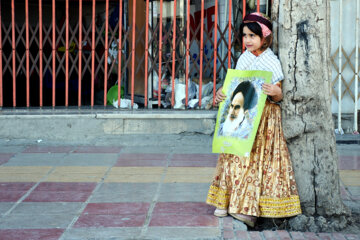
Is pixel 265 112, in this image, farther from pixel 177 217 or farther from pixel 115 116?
pixel 115 116

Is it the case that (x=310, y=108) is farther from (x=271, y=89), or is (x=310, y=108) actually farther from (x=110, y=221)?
(x=110, y=221)

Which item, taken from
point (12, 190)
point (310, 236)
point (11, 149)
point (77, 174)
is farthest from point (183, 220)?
point (11, 149)

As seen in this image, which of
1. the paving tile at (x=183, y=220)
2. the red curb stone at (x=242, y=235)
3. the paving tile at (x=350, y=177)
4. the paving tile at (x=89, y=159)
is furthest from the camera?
the paving tile at (x=89, y=159)

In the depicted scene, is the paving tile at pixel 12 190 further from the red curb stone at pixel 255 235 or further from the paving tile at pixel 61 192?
the red curb stone at pixel 255 235

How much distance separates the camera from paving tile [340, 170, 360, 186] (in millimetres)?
5570

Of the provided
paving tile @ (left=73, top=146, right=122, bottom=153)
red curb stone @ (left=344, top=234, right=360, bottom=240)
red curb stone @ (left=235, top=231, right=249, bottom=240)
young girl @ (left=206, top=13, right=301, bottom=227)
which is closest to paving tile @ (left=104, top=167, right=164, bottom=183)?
paving tile @ (left=73, top=146, right=122, bottom=153)

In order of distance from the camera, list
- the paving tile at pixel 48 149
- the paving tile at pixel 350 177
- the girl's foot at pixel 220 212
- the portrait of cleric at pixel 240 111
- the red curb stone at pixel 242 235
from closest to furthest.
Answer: the red curb stone at pixel 242 235
the portrait of cleric at pixel 240 111
the girl's foot at pixel 220 212
the paving tile at pixel 350 177
the paving tile at pixel 48 149

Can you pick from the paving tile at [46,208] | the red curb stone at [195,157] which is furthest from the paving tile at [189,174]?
the paving tile at [46,208]

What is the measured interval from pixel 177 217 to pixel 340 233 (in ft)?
3.98

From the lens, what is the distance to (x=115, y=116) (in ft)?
24.9

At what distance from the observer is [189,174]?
5.95 meters

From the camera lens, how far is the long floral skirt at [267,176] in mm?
4180

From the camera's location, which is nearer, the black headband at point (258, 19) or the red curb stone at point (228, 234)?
the red curb stone at point (228, 234)

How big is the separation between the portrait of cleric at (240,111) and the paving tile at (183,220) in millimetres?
666
